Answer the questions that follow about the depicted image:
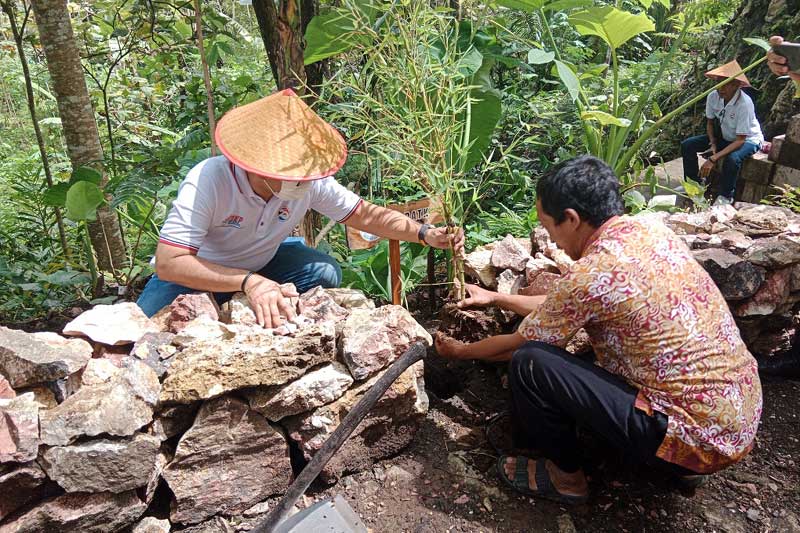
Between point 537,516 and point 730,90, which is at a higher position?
point 730,90

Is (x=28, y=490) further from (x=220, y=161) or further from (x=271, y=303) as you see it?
(x=220, y=161)

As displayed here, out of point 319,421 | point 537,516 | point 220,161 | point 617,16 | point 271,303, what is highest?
point 617,16

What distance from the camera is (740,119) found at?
5160mm

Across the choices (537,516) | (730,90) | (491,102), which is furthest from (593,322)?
(730,90)

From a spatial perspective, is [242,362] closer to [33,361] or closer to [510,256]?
[33,361]

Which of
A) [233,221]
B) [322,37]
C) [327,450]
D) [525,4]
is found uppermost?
[525,4]

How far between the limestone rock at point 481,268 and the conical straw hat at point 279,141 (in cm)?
90

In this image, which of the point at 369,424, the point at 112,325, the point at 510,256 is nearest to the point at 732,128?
the point at 510,256

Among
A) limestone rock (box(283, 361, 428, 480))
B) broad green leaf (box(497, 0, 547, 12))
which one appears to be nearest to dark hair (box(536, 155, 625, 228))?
limestone rock (box(283, 361, 428, 480))

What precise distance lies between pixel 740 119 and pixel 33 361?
5.79m

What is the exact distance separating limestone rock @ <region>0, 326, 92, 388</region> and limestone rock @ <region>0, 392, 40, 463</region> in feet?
0.37

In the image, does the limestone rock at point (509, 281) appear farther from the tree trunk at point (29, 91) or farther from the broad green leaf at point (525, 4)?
the tree trunk at point (29, 91)

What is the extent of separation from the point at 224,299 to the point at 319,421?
32.8 inches

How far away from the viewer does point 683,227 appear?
9.84ft
